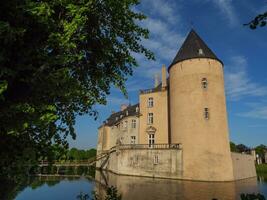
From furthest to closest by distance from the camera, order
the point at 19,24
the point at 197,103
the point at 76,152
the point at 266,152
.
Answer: the point at 266,152, the point at 76,152, the point at 197,103, the point at 19,24

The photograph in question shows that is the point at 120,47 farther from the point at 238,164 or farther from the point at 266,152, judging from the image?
the point at 266,152

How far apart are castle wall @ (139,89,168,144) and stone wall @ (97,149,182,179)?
3.89m

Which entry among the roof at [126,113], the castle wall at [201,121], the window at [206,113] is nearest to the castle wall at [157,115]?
the roof at [126,113]

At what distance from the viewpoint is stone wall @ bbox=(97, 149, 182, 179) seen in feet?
86.1

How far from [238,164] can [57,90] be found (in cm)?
2754

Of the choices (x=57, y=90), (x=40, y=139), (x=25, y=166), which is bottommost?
(x=25, y=166)

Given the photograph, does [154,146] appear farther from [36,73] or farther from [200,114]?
[36,73]

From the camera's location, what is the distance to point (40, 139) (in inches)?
230

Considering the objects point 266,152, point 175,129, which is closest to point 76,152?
point 175,129

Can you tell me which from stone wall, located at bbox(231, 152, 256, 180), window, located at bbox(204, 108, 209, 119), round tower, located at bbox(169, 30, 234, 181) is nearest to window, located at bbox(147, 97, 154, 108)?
round tower, located at bbox(169, 30, 234, 181)

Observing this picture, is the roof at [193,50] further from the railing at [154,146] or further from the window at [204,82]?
the railing at [154,146]

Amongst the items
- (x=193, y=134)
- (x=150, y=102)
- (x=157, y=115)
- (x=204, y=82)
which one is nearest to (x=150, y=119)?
(x=157, y=115)

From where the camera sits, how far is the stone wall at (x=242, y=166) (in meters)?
27.5

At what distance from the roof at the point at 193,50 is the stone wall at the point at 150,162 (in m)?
9.69
